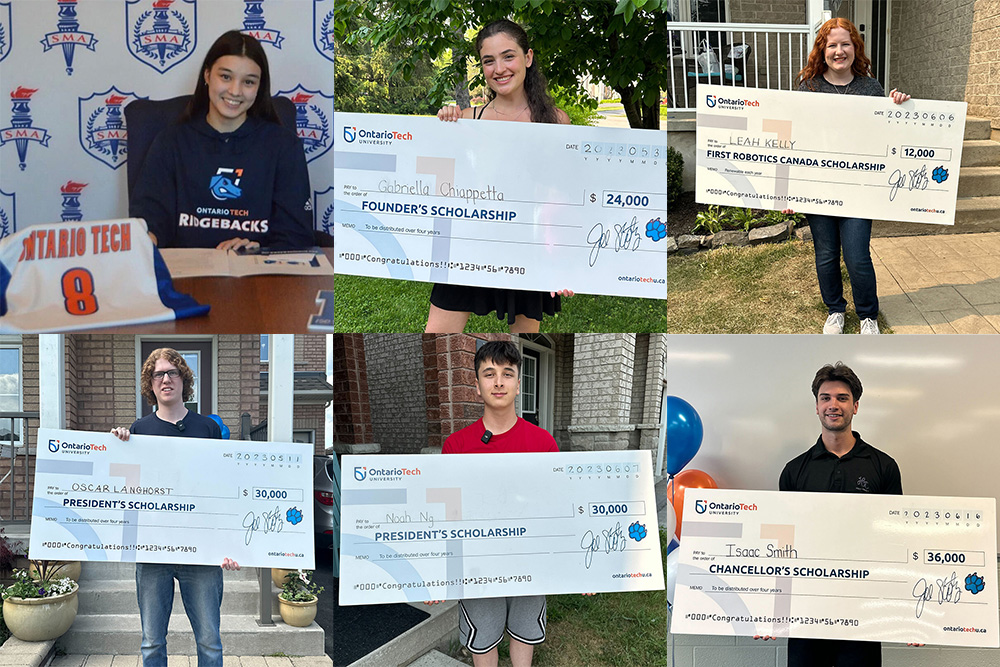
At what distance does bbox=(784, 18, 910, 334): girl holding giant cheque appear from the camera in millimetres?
2959

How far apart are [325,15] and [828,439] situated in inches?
101

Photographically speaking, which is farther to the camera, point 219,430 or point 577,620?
point 577,620

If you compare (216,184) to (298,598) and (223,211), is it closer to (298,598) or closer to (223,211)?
(223,211)

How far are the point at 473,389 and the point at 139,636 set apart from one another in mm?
1647

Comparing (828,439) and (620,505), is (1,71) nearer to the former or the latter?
(620,505)

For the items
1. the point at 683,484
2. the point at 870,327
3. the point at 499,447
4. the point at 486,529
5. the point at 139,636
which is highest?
the point at 870,327

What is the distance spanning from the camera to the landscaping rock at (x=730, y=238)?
139 inches

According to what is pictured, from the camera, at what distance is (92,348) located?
310 cm

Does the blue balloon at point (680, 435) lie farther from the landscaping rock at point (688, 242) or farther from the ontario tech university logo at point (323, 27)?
the ontario tech university logo at point (323, 27)

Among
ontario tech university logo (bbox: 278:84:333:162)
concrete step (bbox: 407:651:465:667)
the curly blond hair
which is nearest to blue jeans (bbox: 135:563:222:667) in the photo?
the curly blond hair

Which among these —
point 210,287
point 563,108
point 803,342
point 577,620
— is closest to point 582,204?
point 563,108

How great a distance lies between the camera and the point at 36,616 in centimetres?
309

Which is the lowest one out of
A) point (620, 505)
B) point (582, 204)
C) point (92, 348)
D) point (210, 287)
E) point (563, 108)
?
point (620, 505)

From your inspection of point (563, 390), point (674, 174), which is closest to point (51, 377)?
point (563, 390)
